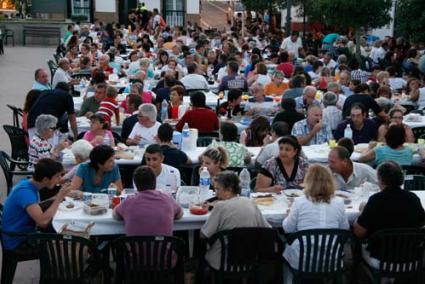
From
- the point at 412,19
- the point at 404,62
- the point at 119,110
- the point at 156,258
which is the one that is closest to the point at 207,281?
the point at 156,258

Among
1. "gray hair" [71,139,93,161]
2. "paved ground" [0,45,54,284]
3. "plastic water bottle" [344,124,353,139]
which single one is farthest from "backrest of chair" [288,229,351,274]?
"plastic water bottle" [344,124,353,139]

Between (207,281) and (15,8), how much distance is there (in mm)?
34329

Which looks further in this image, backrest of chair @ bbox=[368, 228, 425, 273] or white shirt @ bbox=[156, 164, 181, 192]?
white shirt @ bbox=[156, 164, 181, 192]

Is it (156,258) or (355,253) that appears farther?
(355,253)

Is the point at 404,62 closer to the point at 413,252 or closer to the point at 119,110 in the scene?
the point at 119,110

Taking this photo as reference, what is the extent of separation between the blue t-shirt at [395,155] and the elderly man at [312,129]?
4.28 feet

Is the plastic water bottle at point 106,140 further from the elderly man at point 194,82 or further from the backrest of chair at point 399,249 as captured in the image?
the elderly man at point 194,82

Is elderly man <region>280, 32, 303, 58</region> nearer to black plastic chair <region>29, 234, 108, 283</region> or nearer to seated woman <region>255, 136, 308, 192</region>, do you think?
seated woman <region>255, 136, 308, 192</region>

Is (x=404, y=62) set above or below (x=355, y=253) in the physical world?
above

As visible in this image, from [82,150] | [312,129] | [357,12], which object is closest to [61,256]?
[82,150]

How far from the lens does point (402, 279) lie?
19.8ft

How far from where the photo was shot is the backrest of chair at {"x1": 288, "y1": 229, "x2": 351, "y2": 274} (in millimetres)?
5691

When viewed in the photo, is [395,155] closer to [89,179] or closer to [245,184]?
[245,184]

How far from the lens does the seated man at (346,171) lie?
7176 mm
